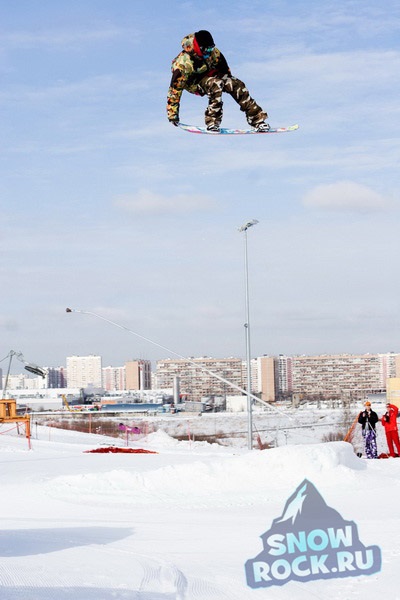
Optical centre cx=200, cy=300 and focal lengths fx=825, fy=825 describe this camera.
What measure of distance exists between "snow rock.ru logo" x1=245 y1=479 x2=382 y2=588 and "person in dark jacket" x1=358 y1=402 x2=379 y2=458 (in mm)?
10457

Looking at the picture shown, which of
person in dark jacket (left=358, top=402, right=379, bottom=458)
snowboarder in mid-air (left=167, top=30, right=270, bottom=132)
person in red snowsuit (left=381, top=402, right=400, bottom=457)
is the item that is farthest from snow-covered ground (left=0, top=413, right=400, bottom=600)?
snowboarder in mid-air (left=167, top=30, right=270, bottom=132)

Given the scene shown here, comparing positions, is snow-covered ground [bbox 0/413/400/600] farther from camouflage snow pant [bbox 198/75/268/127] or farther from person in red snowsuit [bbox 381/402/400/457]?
camouflage snow pant [bbox 198/75/268/127]

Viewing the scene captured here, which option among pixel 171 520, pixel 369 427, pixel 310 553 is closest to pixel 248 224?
pixel 369 427

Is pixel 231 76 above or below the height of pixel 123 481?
above

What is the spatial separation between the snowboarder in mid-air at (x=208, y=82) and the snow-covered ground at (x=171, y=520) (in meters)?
5.50

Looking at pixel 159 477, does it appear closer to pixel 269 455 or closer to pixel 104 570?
pixel 269 455

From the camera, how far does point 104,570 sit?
9.91 metres

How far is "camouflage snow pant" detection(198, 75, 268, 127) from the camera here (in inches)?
378

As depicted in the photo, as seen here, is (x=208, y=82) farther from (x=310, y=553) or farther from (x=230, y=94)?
(x=310, y=553)

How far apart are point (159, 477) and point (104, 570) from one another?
10.6 m

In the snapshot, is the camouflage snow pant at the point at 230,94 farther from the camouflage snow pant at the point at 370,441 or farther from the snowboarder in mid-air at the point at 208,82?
the camouflage snow pant at the point at 370,441

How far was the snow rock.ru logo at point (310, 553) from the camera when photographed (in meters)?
10.3

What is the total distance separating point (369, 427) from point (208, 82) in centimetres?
1866

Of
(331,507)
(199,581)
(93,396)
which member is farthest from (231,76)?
(93,396)
